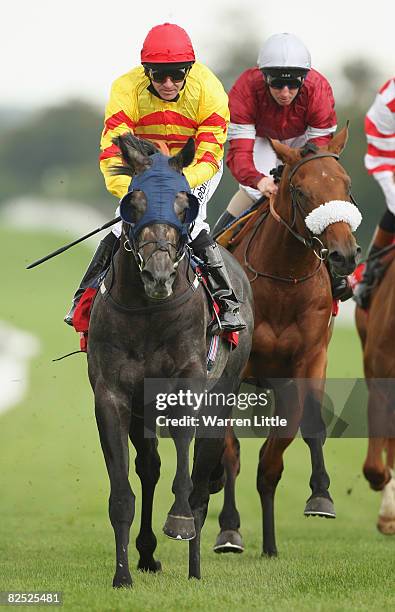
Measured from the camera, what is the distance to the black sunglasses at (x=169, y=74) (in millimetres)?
7480

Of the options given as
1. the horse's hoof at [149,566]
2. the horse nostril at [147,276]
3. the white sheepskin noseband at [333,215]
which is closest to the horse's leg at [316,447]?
the horse's hoof at [149,566]

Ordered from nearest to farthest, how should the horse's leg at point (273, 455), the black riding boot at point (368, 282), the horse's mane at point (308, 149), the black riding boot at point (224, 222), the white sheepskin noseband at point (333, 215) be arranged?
the white sheepskin noseband at point (333, 215) < the horse's mane at point (308, 149) < the horse's leg at point (273, 455) < the black riding boot at point (224, 222) < the black riding boot at point (368, 282)

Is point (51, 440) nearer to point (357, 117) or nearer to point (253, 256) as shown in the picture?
point (253, 256)

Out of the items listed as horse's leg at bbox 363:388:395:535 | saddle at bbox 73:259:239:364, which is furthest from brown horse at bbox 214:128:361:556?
saddle at bbox 73:259:239:364

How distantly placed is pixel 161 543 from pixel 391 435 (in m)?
1.80

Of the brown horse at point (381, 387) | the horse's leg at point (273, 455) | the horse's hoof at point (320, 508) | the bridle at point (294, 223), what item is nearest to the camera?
the bridle at point (294, 223)

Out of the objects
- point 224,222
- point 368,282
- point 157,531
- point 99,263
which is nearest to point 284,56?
point 224,222

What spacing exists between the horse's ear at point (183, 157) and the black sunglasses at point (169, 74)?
860mm

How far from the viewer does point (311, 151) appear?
8359mm

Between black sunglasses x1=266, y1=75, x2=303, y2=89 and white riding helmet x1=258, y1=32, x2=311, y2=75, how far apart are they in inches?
2.2

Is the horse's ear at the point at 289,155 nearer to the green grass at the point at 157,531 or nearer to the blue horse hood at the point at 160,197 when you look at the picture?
the blue horse hood at the point at 160,197

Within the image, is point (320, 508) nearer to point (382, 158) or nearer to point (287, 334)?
point (287, 334)

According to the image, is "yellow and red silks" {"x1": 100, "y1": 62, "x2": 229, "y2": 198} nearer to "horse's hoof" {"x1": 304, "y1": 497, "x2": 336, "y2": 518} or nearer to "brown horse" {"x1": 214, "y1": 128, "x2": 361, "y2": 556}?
"brown horse" {"x1": 214, "y1": 128, "x2": 361, "y2": 556}

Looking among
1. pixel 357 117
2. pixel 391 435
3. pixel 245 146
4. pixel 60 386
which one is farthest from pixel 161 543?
pixel 357 117
